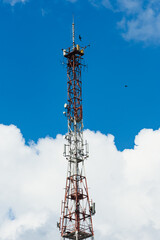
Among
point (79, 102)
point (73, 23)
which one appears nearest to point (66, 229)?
point (79, 102)

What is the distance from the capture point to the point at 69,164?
102m

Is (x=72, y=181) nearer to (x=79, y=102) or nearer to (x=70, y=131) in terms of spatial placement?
(x=70, y=131)

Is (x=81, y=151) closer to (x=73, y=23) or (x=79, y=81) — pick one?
(x=79, y=81)

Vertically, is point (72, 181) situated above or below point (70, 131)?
below

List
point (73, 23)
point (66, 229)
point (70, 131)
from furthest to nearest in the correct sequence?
point (73, 23) → point (70, 131) → point (66, 229)

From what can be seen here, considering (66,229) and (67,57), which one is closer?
(66,229)

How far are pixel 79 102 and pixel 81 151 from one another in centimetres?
1144

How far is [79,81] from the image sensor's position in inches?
4309

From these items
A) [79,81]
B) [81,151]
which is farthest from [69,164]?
[79,81]

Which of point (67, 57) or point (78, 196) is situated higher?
point (67, 57)

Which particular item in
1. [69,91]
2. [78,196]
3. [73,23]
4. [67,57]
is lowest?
[78,196]

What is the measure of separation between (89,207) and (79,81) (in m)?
27.6

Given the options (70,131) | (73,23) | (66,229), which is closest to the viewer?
(66,229)

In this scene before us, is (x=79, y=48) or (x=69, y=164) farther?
(x=79, y=48)
